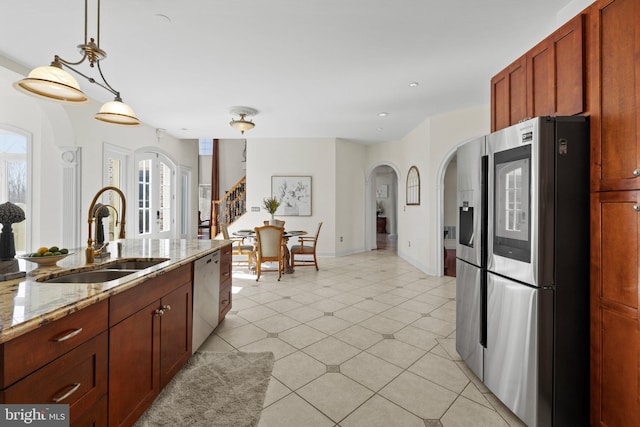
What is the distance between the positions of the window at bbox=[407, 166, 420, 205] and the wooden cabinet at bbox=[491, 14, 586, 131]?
11.6 ft

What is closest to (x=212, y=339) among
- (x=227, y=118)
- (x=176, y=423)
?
(x=176, y=423)

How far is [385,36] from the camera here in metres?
2.76

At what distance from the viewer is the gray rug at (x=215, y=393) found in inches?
67.9

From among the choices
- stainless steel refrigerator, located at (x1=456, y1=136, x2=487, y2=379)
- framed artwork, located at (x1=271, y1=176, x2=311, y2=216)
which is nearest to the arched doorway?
framed artwork, located at (x1=271, y1=176, x2=311, y2=216)

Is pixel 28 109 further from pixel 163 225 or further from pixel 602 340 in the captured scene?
pixel 602 340

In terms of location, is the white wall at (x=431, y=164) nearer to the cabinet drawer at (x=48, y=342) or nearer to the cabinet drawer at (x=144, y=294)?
the cabinet drawer at (x=144, y=294)

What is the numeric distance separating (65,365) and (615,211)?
252 centimetres

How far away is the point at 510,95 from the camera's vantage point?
2.31 meters

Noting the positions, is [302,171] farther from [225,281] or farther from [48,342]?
[48,342]

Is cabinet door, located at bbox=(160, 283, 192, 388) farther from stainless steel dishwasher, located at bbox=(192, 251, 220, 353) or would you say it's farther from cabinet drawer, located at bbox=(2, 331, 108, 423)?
cabinet drawer, located at bbox=(2, 331, 108, 423)

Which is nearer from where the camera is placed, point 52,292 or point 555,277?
point 52,292

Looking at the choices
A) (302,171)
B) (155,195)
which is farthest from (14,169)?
(302,171)

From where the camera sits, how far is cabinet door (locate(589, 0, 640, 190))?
1.40m

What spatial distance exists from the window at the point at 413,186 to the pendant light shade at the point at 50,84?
5347 mm
